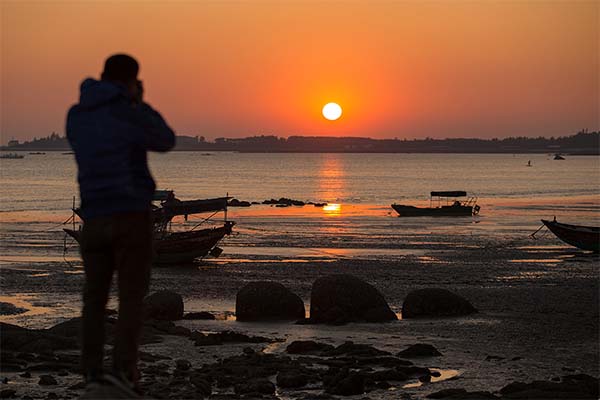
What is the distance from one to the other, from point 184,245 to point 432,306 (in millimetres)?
15665

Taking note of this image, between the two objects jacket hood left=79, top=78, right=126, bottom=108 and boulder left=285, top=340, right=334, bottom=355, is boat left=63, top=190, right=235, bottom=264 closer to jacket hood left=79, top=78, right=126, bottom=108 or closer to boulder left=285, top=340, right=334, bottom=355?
boulder left=285, top=340, right=334, bottom=355

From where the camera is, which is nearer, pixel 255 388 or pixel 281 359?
pixel 255 388

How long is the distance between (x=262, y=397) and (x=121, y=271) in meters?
6.28

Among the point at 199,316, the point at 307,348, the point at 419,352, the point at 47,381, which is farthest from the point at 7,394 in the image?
the point at 199,316

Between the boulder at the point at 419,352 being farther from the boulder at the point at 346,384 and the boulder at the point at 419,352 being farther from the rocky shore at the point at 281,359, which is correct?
the boulder at the point at 346,384

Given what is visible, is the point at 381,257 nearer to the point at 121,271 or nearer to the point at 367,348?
the point at 367,348

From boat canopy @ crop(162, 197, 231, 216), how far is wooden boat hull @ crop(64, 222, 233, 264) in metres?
1.68

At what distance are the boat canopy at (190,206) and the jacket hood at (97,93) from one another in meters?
32.3

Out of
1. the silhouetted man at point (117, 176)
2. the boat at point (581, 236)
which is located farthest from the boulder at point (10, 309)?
the boat at point (581, 236)

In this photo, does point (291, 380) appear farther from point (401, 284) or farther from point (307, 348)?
point (401, 284)

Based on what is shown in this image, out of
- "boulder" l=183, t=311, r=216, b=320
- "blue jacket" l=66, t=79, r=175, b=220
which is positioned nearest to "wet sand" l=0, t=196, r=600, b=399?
"boulder" l=183, t=311, r=216, b=320

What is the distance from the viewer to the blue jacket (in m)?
6.61

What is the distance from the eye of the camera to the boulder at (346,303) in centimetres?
2050

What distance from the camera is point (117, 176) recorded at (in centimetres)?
662
